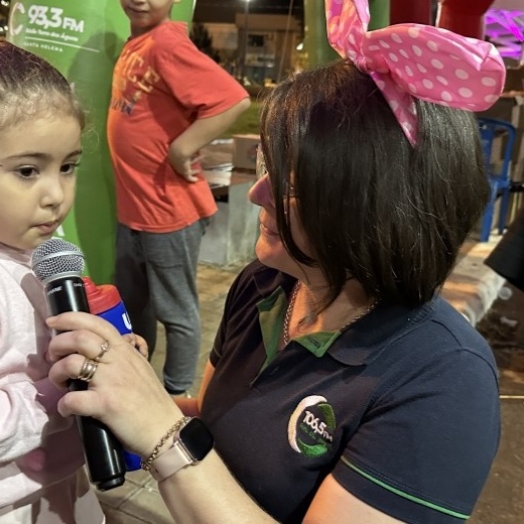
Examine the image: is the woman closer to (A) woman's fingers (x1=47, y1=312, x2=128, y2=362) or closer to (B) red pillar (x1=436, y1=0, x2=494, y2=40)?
(A) woman's fingers (x1=47, y1=312, x2=128, y2=362)

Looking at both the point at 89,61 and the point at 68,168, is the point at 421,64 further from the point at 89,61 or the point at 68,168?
the point at 89,61

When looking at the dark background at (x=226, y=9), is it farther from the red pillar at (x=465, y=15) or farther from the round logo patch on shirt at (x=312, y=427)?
the round logo patch on shirt at (x=312, y=427)

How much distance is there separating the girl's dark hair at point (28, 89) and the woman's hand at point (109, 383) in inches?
16.2

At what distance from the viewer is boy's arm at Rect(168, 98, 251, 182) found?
8.10ft

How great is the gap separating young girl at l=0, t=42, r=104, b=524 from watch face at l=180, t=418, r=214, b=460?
9.7 inches

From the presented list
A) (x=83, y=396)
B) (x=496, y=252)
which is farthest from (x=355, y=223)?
(x=496, y=252)

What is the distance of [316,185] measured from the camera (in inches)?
38.3

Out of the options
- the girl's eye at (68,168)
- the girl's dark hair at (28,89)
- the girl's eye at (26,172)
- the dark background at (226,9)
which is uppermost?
the girl's dark hair at (28,89)

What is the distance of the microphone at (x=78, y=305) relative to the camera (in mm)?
860

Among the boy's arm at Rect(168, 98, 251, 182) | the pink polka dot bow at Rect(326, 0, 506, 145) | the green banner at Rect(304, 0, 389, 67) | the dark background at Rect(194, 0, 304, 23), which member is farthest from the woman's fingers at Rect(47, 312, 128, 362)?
the dark background at Rect(194, 0, 304, 23)

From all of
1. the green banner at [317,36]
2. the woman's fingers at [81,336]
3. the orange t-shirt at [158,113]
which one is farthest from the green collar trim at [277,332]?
the green banner at [317,36]

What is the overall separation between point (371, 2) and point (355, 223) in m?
1.91

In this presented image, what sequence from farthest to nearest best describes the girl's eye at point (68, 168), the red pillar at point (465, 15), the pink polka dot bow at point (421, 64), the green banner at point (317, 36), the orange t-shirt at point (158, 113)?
the green banner at point (317, 36), the orange t-shirt at point (158, 113), the red pillar at point (465, 15), the girl's eye at point (68, 168), the pink polka dot bow at point (421, 64)

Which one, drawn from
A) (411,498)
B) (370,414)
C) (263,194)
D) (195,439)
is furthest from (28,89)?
(411,498)
